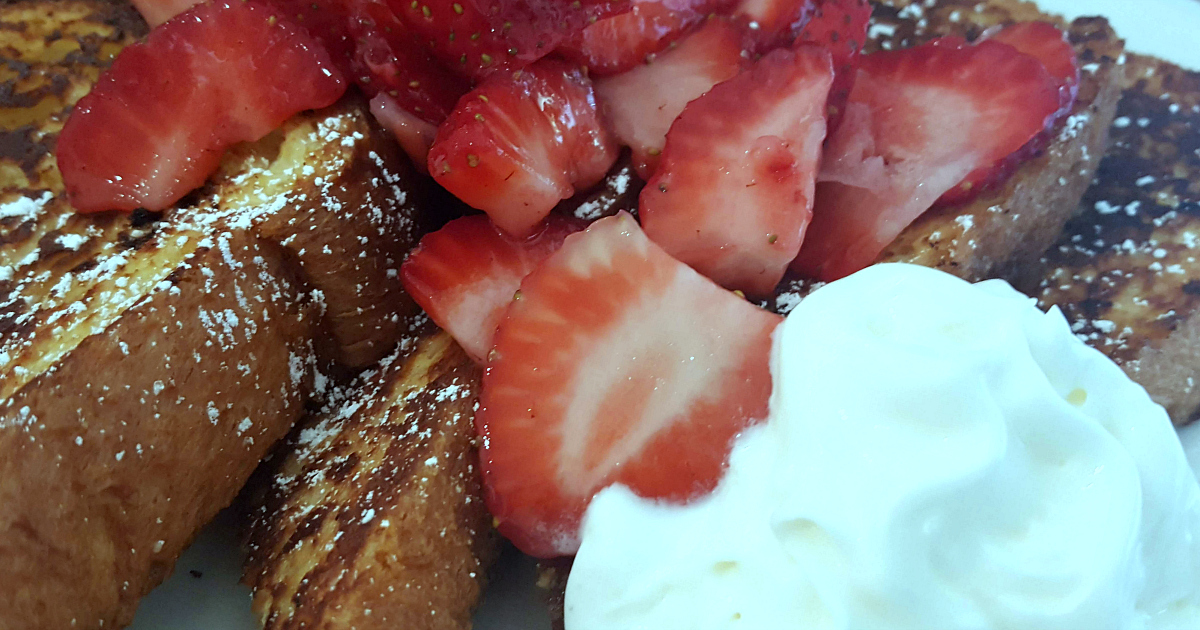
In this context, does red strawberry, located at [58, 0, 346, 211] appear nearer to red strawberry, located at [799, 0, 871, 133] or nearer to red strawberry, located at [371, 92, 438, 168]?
red strawberry, located at [371, 92, 438, 168]

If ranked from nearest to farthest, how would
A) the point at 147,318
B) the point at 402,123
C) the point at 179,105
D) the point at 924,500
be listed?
the point at 924,500 → the point at 147,318 → the point at 179,105 → the point at 402,123

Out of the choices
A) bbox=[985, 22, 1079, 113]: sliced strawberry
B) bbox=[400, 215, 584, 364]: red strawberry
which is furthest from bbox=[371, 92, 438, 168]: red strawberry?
bbox=[985, 22, 1079, 113]: sliced strawberry

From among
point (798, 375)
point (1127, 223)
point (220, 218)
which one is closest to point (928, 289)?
point (798, 375)

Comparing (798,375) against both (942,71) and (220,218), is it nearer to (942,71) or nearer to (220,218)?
(942,71)

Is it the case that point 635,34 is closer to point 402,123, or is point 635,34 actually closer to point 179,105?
point 402,123

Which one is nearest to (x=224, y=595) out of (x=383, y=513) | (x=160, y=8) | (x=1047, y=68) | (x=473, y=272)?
(x=383, y=513)
